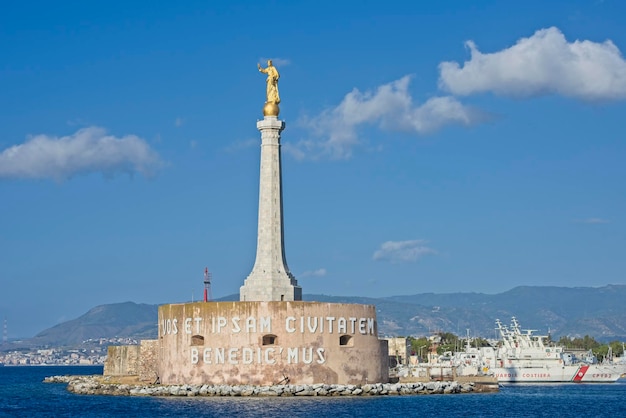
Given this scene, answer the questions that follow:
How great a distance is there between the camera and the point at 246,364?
47281 millimetres

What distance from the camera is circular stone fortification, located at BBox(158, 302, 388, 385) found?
4709 centimetres

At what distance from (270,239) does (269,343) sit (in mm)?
5039

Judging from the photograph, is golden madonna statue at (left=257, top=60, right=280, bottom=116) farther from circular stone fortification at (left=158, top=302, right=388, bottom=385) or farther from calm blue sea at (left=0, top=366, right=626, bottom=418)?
calm blue sea at (left=0, top=366, right=626, bottom=418)

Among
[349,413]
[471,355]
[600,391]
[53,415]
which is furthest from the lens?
[471,355]

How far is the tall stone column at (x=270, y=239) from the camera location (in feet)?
164

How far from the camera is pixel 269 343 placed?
156 feet

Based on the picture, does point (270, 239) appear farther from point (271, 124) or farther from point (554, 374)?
point (554, 374)

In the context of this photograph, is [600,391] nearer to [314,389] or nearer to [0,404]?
[314,389]

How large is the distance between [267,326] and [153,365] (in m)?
12.0

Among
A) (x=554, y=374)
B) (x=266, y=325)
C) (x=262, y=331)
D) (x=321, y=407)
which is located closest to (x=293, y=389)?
(x=262, y=331)

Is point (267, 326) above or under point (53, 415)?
above

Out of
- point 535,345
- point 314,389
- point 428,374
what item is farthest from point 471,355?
point 314,389

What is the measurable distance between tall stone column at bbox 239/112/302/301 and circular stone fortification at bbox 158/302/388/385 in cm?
279

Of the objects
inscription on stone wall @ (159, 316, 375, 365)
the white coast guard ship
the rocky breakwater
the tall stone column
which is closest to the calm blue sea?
the rocky breakwater
